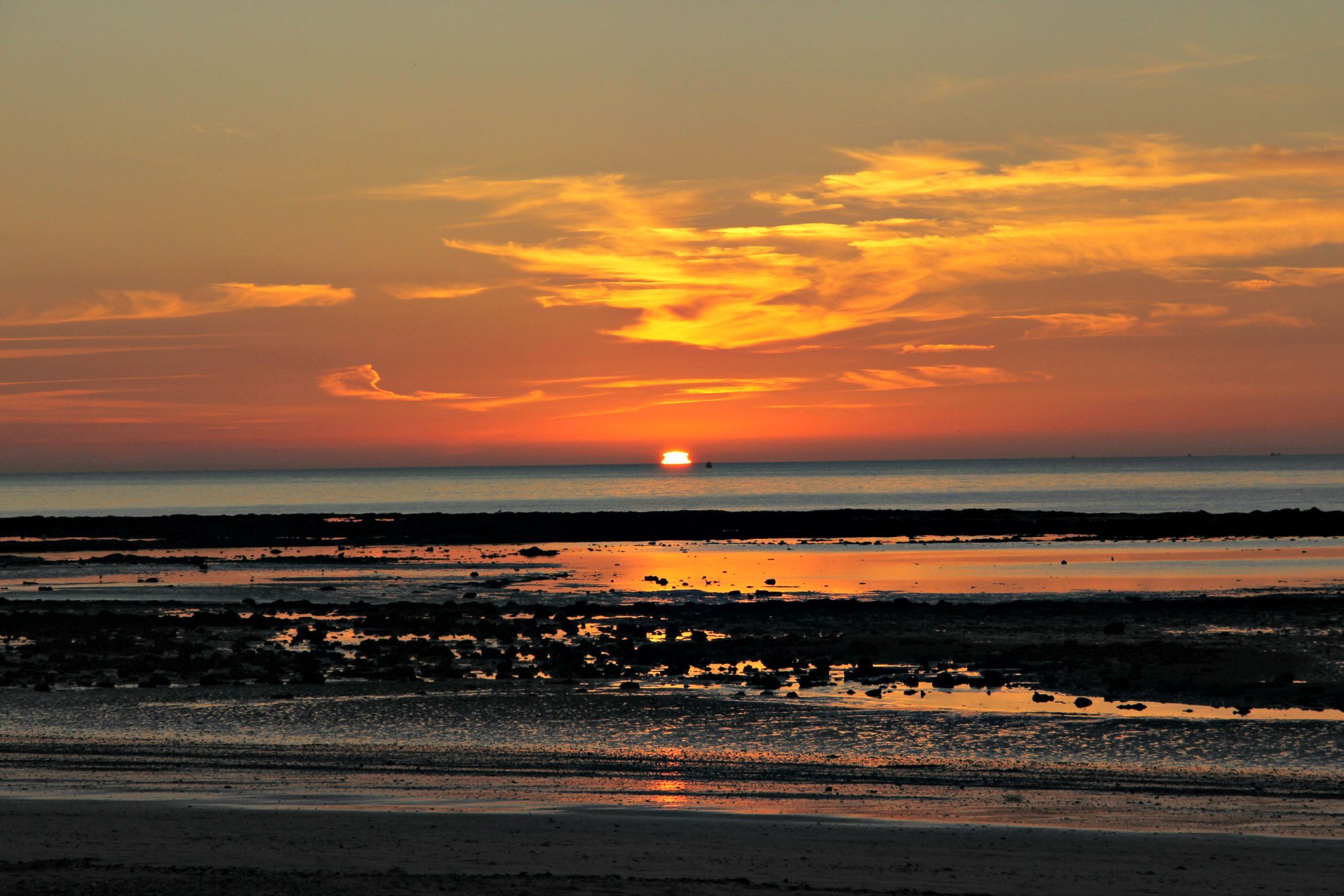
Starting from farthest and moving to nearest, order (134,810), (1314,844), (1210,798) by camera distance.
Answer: (1210,798), (134,810), (1314,844)

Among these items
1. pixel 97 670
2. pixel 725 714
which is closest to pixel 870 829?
pixel 725 714

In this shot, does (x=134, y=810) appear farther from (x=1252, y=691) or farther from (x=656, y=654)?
(x=1252, y=691)

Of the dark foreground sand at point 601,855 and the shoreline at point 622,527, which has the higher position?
the shoreline at point 622,527

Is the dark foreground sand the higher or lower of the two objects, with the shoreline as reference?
lower

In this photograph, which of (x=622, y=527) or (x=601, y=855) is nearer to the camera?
(x=601, y=855)

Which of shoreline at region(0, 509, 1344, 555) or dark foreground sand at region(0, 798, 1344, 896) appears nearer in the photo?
dark foreground sand at region(0, 798, 1344, 896)

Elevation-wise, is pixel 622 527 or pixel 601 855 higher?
pixel 622 527

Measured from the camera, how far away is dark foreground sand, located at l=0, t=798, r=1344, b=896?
459 inches

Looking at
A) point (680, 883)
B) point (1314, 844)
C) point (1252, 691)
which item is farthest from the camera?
point (1252, 691)

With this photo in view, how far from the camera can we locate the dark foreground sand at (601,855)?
11.7 m

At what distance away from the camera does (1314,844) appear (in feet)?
43.6

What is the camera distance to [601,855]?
12867mm

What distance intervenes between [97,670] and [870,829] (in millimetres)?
20047

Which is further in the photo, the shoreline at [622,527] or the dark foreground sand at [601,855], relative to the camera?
the shoreline at [622,527]
